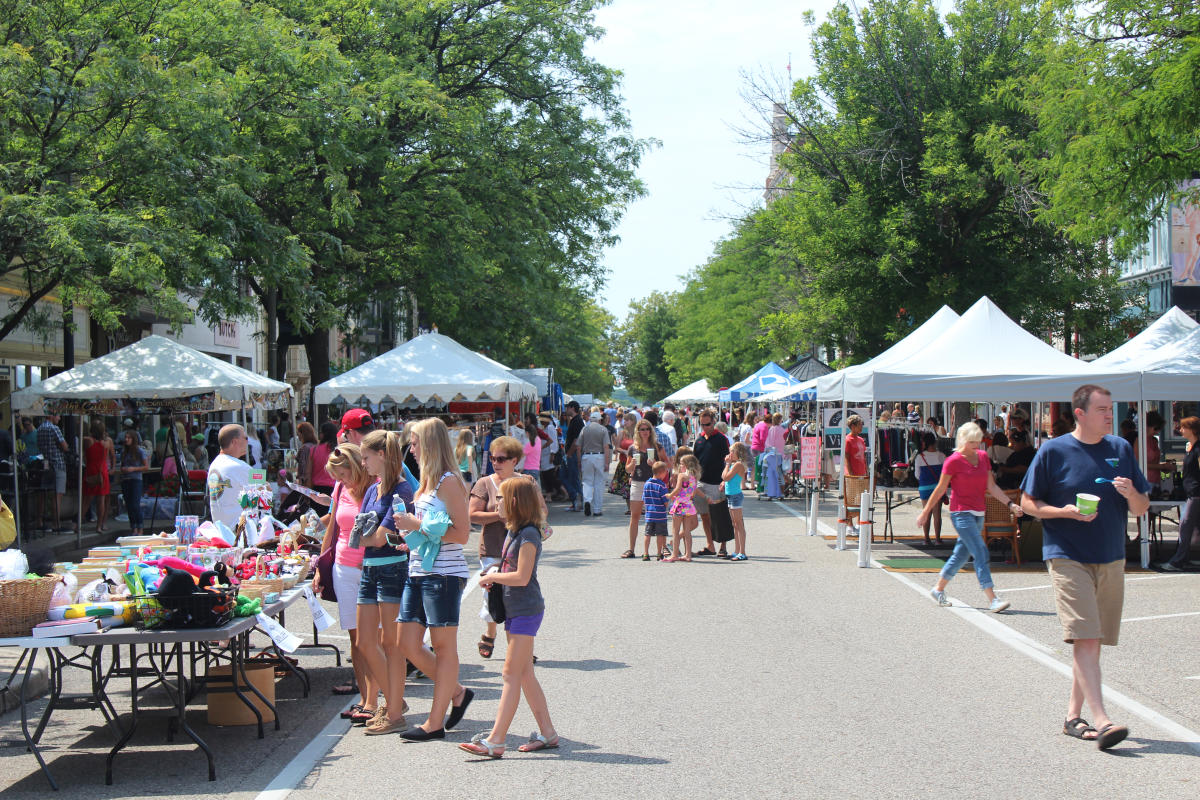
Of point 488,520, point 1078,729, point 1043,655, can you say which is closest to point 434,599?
point 488,520

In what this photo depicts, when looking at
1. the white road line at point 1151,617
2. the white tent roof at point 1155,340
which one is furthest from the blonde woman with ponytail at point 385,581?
the white tent roof at point 1155,340

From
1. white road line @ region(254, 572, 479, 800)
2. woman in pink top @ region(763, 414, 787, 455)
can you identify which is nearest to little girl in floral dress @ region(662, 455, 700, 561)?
white road line @ region(254, 572, 479, 800)

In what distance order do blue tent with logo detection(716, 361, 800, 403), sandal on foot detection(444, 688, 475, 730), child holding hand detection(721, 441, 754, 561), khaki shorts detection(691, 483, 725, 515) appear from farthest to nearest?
1. blue tent with logo detection(716, 361, 800, 403)
2. khaki shorts detection(691, 483, 725, 515)
3. child holding hand detection(721, 441, 754, 561)
4. sandal on foot detection(444, 688, 475, 730)

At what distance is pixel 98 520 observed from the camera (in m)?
18.0

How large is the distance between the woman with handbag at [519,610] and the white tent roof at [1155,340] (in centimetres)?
1169

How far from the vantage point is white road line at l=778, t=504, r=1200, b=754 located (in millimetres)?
6520

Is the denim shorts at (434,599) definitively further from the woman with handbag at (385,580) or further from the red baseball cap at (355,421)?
the red baseball cap at (355,421)

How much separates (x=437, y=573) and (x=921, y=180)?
2240 centimetres

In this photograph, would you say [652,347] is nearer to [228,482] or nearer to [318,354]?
[318,354]

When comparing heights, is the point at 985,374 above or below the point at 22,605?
above

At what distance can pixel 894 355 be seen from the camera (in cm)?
1811

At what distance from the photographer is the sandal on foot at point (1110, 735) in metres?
5.98

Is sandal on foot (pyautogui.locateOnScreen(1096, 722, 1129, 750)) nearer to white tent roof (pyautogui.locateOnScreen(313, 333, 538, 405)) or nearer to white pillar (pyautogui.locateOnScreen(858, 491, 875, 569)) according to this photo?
white pillar (pyautogui.locateOnScreen(858, 491, 875, 569))

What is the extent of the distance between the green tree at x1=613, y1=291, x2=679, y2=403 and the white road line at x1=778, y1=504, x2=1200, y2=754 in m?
85.1
